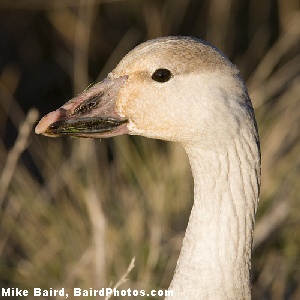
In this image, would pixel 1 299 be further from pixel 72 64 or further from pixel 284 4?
pixel 284 4

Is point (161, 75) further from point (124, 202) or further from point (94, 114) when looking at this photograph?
point (124, 202)

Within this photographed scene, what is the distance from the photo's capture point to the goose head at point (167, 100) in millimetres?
2746

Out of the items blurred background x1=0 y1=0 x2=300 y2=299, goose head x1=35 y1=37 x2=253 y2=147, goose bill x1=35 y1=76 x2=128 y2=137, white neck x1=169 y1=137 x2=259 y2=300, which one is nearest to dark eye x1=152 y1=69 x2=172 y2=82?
goose head x1=35 y1=37 x2=253 y2=147

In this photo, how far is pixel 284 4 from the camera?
6.58 meters

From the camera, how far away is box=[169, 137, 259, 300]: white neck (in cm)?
278

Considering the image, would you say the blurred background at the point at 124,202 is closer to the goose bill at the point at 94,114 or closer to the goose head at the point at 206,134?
the goose bill at the point at 94,114

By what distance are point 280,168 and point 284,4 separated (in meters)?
2.28

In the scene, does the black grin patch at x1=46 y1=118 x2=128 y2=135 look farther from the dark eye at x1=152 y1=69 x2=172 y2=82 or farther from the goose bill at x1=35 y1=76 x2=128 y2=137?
the dark eye at x1=152 y1=69 x2=172 y2=82

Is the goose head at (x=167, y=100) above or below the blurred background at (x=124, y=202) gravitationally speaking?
above

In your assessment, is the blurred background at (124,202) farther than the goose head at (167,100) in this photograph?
Yes

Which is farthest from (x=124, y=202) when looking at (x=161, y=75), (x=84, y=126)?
(x=161, y=75)

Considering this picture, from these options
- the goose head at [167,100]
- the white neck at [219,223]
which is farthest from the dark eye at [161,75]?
the white neck at [219,223]

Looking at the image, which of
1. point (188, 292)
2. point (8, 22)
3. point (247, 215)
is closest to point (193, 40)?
point (247, 215)

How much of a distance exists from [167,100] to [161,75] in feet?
0.26
